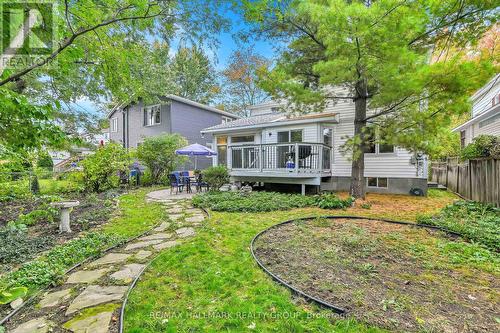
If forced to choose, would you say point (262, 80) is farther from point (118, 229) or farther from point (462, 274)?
point (462, 274)

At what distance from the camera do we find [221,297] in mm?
2469

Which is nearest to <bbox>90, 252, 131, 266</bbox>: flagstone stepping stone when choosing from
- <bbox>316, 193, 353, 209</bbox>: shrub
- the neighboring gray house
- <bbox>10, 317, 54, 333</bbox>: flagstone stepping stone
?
<bbox>10, 317, 54, 333</bbox>: flagstone stepping stone

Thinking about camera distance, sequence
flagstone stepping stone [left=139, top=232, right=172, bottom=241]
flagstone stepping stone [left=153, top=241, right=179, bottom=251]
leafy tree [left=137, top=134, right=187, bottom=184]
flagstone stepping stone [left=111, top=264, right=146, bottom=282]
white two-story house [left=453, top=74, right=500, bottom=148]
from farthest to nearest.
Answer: leafy tree [left=137, top=134, right=187, bottom=184] < white two-story house [left=453, top=74, right=500, bottom=148] < flagstone stepping stone [left=139, top=232, right=172, bottom=241] < flagstone stepping stone [left=153, top=241, right=179, bottom=251] < flagstone stepping stone [left=111, top=264, right=146, bottom=282]

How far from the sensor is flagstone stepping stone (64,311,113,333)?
2.00 meters

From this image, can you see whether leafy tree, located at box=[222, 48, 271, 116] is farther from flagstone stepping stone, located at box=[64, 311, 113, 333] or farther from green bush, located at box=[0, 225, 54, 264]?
flagstone stepping stone, located at box=[64, 311, 113, 333]

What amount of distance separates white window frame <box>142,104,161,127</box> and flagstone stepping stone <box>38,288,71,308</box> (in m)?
15.2

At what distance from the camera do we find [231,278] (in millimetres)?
2820

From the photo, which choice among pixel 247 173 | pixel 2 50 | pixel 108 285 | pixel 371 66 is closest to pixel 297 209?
pixel 247 173

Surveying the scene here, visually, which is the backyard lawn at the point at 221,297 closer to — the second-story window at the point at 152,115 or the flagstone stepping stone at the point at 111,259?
the flagstone stepping stone at the point at 111,259

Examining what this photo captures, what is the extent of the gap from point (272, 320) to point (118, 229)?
4043 mm

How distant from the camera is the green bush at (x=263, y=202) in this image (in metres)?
6.65

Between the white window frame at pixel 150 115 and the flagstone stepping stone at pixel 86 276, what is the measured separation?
14.8 m
